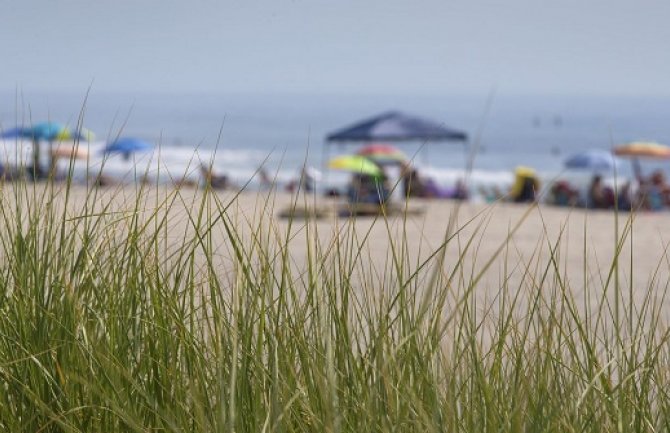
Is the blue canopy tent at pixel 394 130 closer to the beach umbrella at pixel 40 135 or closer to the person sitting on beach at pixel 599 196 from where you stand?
the person sitting on beach at pixel 599 196

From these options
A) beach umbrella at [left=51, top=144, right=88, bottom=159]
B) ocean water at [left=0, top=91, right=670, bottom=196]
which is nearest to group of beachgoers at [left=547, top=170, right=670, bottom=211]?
beach umbrella at [left=51, top=144, right=88, bottom=159]

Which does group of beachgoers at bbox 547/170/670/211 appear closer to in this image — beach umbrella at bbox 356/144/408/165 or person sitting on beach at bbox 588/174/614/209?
person sitting on beach at bbox 588/174/614/209

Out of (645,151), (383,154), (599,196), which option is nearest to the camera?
(599,196)

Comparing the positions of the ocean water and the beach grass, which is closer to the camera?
the beach grass

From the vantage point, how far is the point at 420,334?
2035 mm

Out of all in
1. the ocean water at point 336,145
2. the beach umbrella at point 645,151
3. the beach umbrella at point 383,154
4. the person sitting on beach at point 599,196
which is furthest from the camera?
the ocean water at point 336,145

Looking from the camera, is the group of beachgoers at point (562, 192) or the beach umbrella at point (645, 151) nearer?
the group of beachgoers at point (562, 192)

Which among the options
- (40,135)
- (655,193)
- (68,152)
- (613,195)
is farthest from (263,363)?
(68,152)

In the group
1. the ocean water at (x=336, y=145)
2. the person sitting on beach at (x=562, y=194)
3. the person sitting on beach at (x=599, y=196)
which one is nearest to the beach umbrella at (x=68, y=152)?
the ocean water at (x=336, y=145)

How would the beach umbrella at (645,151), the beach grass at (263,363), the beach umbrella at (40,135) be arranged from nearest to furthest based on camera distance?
the beach grass at (263,363) → the beach umbrella at (40,135) → the beach umbrella at (645,151)

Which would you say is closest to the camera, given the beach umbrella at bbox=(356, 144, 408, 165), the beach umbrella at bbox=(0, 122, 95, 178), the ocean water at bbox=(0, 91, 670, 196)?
the beach umbrella at bbox=(0, 122, 95, 178)

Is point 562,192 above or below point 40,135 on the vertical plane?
below

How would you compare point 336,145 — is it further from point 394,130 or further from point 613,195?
point 613,195

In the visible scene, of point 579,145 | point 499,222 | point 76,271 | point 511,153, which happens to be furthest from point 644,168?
point 76,271
